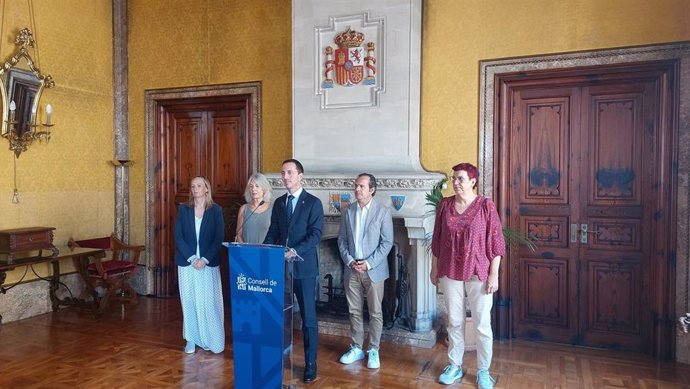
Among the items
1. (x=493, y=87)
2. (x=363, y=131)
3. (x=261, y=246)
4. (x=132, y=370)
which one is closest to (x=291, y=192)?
(x=261, y=246)

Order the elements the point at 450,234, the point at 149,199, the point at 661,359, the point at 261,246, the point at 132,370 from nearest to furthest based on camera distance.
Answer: the point at 261,246
the point at 450,234
the point at 132,370
the point at 661,359
the point at 149,199

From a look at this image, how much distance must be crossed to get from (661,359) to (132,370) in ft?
14.2

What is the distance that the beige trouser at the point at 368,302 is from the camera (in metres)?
4.21

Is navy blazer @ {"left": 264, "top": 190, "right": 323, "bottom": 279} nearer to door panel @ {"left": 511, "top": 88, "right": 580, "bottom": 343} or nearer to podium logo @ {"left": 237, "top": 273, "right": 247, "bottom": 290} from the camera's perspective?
podium logo @ {"left": 237, "top": 273, "right": 247, "bottom": 290}

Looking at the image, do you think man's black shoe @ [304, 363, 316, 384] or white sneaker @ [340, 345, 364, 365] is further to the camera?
white sneaker @ [340, 345, 364, 365]

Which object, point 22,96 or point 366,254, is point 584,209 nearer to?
point 366,254

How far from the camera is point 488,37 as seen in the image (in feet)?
16.4

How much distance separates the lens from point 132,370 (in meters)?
4.11

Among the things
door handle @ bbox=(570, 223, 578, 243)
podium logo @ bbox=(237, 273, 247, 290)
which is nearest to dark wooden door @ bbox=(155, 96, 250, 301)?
podium logo @ bbox=(237, 273, 247, 290)

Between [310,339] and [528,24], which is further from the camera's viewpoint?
[528,24]

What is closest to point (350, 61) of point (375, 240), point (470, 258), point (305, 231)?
point (375, 240)

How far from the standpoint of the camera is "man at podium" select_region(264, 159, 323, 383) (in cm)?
379

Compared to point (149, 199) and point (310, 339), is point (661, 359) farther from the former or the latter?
point (149, 199)

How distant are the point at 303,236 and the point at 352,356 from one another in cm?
117
